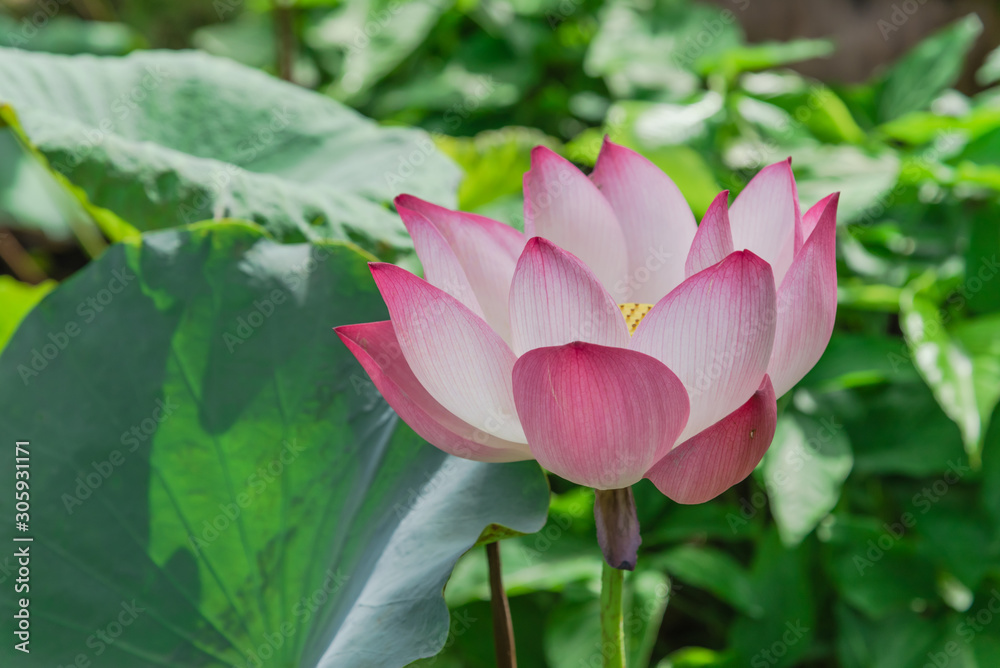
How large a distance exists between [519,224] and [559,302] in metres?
0.56

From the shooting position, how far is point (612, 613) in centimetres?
42

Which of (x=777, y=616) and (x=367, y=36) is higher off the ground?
(x=367, y=36)

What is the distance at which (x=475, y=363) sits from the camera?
354 millimetres

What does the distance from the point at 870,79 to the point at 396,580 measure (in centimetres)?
157

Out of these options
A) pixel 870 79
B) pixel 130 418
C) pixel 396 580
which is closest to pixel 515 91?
pixel 870 79

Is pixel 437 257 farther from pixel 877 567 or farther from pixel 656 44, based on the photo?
pixel 656 44

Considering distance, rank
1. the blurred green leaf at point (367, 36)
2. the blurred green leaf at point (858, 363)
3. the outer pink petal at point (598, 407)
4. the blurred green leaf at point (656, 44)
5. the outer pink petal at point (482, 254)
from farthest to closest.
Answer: the blurred green leaf at point (367, 36) < the blurred green leaf at point (656, 44) < the blurred green leaf at point (858, 363) < the outer pink petal at point (482, 254) < the outer pink petal at point (598, 407)

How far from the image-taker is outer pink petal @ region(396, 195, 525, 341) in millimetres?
444

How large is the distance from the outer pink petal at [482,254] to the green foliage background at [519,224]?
0.39ft

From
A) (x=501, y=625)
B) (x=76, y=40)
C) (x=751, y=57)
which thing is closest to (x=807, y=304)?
(x=501, y=625)

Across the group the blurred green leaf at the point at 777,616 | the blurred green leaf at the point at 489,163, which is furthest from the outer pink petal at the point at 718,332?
the blurred green leaf at the point at 489,163

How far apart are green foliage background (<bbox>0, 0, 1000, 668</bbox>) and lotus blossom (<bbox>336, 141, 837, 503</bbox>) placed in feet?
0.41

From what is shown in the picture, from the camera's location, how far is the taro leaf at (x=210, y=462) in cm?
53

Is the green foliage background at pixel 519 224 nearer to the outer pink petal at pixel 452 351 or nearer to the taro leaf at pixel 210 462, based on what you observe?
the taro leaf at pixel 210 462
